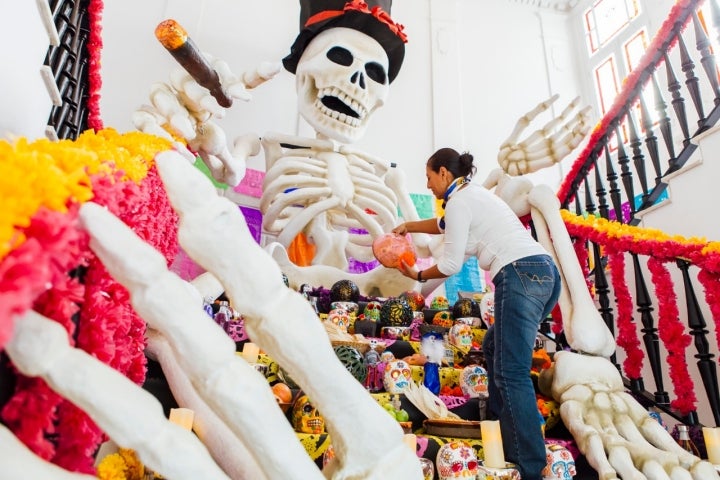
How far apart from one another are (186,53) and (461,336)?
184 centimetres

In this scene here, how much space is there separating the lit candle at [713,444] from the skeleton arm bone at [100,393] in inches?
73.8

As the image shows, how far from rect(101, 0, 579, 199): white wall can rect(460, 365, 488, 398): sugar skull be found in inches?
132

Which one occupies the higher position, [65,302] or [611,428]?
[65,302]

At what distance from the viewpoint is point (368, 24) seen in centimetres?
370

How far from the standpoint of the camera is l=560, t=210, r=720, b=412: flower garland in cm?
217

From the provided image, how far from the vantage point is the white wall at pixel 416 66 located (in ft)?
16.2

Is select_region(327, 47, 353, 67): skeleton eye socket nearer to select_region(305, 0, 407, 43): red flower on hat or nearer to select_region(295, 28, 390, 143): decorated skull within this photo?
select_region(295, 28, 390, 143): decorated skull

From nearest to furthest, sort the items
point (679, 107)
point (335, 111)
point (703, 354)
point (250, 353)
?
point (250, 353), point (703, 354), point (679, 107), point (335, 111)

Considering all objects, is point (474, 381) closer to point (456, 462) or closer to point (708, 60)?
point (456, 462)

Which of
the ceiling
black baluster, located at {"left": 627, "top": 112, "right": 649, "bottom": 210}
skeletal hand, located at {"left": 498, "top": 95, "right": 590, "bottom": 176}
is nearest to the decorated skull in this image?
skeletal hand, located at {"left": 498, "top": 95, "right": 590, "bottom": 176}

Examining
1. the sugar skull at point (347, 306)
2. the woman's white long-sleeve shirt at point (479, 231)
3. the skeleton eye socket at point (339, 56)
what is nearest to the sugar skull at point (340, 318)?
the sugar skull at point (347, 306)

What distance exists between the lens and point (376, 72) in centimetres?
379

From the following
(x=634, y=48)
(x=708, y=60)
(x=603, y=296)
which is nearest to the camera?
(x=603, y=296)

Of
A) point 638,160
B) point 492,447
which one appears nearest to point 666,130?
point 638,160
